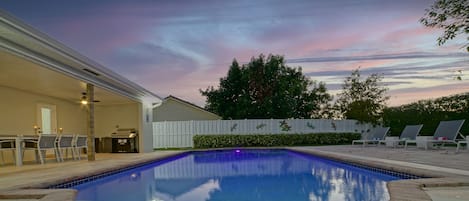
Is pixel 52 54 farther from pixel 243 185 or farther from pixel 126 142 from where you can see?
pixel 126 142

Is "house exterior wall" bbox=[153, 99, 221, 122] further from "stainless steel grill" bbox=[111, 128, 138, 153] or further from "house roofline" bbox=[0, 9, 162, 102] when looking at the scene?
"house roofline" bbox=[0, 9, 162, 102]

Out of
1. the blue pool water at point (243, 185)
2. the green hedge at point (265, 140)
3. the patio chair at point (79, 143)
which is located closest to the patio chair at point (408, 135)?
the blue pool water at point (243, 185)

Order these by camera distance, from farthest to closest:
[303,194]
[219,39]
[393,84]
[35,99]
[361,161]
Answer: [393,84] < [219,39] < [35,99] < [361,161] < [303,194]

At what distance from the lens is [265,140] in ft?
68.3

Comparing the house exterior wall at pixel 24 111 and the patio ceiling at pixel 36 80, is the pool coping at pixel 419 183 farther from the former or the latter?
the house exterior wall at pixel 24 111

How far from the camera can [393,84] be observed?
23453 millimetres

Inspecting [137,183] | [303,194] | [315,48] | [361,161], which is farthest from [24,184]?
[315,48]

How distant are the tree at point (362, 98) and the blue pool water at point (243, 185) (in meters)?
11.7

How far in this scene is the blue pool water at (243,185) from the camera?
22.0 feet

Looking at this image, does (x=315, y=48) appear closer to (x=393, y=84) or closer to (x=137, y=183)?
(x=393, y=84)

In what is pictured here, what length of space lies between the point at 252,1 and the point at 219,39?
12.2 feet


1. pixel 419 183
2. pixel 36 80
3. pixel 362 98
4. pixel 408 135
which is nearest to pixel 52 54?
pixel 36 80

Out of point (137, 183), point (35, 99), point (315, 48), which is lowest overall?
point (137, 183)

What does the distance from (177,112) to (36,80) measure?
16017 millimetres
